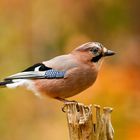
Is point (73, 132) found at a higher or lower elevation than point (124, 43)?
lower

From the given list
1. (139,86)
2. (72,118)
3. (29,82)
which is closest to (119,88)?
(139,86)

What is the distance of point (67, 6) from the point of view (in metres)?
12.8

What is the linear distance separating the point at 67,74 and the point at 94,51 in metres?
0.30

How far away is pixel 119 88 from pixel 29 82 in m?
4.04

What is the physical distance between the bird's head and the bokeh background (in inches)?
126

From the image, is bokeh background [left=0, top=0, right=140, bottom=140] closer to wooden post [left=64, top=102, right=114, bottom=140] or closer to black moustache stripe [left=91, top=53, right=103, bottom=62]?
black moustache stripe [left=91, top=53, right=103, bottom=62]

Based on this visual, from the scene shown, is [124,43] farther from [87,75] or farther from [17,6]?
[87,75]

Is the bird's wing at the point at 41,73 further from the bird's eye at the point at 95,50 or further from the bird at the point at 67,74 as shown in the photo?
the bird's eye at the point at 95,50

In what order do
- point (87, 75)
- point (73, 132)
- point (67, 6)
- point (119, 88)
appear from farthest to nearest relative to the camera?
point (67, 6), point (119, 88), point (87, 75), point (73, 132)

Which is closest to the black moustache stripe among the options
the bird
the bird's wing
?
the bird

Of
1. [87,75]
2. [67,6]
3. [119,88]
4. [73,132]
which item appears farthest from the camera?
[67,6]

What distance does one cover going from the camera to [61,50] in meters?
12.4

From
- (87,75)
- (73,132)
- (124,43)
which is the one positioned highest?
(124,43)

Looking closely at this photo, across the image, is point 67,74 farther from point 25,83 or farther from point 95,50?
point 25,83
